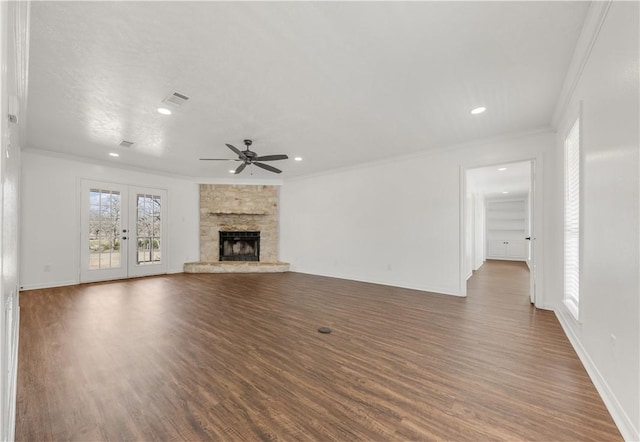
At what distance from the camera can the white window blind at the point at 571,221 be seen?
116 inches

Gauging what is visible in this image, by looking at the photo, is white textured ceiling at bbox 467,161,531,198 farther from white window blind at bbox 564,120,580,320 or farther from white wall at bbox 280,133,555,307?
white window blind at bbox 564,120,580,320

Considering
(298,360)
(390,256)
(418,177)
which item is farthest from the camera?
(390,256)

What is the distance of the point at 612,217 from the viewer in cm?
187

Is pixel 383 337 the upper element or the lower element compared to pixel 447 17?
lower

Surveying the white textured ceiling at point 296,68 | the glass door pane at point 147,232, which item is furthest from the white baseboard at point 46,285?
the white textured ceiling at point 296,68

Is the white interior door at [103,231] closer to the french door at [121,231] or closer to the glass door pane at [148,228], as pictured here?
the french door at [121,231]

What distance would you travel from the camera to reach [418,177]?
213 inches

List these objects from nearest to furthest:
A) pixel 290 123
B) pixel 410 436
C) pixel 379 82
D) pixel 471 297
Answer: pixel 410 436, pixel 379 82, pixel 290 123, pixel 471 297

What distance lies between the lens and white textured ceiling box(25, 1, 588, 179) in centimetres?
197

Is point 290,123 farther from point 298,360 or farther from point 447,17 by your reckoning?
point 298,360

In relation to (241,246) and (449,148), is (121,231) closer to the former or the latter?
(241,246)


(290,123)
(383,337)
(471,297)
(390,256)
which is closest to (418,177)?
(390,256)

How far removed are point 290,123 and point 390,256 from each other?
11.3ft

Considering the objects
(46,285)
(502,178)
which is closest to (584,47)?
(502,178)
